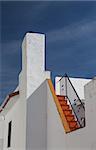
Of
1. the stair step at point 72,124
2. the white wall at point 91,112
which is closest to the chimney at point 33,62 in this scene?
the stair step at point 72,124

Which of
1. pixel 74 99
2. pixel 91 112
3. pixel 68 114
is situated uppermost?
pixel 74 99

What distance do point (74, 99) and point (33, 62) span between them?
88.1 inches

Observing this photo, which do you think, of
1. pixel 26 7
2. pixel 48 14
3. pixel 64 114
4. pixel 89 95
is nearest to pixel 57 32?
pixel 48 14

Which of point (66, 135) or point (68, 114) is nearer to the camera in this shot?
point (66, 135)

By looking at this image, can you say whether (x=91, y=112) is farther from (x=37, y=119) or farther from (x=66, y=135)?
(x=37, y=119)

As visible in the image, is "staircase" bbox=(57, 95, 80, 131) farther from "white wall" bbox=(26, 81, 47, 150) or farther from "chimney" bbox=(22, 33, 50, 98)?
"chimney" bbox=(22, 33, 50, 98)

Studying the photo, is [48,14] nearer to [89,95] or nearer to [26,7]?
[26,7]

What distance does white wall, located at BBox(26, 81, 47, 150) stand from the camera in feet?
43.1

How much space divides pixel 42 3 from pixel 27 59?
10.7 ft

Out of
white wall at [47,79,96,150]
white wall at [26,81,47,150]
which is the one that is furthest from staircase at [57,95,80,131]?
white wall at [26,81,47,150]

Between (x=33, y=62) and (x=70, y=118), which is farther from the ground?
(x=33, y=62)

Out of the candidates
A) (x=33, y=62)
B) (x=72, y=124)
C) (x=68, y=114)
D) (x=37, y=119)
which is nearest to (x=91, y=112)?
(x=72, y=124)

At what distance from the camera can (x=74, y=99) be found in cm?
1343

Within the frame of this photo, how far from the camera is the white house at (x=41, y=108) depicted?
1134 cm
